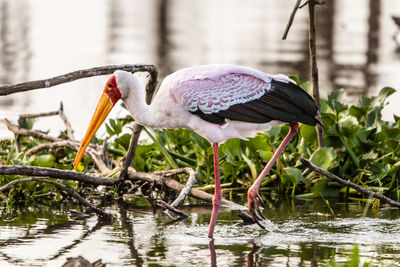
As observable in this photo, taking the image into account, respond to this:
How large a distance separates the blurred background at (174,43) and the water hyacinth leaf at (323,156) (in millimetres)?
2745

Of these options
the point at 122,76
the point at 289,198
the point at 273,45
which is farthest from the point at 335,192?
the point at 273,45

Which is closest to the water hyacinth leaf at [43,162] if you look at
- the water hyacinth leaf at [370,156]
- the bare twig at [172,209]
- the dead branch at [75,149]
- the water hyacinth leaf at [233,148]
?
the dead branch at [75,149]

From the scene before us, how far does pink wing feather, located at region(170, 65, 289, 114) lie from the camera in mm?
6324

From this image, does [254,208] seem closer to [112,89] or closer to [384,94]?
[112,89]

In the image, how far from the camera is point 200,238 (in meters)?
6.10

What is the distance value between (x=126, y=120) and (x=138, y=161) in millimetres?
874

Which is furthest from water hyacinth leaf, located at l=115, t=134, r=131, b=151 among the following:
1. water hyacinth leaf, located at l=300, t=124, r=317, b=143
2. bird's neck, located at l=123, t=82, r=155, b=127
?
water hyacinth leaf, located at l=300, t=124, r=317, b=143

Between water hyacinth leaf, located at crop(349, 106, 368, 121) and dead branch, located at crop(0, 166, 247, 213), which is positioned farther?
water hyacinth leaf, located at crop(349, 106, 368, 121)

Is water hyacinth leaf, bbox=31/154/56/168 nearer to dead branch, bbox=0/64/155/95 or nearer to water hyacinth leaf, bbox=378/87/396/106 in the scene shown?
dead branch, bbox=0/64/155/95

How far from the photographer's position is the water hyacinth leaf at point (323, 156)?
7449 mm

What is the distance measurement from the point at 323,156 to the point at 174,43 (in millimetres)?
10923

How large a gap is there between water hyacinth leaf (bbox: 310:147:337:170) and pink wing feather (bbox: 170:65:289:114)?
127 cm

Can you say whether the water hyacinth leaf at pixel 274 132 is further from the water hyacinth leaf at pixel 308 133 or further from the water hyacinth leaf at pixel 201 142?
the water hyacinth leaf at pixel 201 142

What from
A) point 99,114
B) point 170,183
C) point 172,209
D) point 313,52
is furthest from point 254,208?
point 313,52
